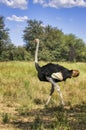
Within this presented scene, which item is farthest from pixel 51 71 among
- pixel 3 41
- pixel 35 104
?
pixel 3 41

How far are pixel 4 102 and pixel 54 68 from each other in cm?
154

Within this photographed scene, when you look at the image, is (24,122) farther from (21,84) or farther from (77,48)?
(77,48)

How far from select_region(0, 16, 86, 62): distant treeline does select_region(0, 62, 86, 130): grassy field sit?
54.2 metres

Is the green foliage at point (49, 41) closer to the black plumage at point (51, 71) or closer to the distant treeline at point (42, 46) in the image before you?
the distant treeline at point (42, 46)

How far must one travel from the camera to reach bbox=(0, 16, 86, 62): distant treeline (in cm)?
7238

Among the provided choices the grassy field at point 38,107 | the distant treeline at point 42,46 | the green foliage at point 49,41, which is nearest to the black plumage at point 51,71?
the grassy field at point 38,107

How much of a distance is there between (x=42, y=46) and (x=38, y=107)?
228 ft

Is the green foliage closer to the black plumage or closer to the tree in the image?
the tree

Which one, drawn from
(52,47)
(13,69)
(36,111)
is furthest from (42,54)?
(36,111)

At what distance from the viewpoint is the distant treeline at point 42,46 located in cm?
7238

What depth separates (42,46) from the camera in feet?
260

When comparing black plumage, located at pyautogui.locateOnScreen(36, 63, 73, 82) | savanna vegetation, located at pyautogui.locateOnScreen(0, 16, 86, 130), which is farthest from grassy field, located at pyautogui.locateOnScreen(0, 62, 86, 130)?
black plumage, located at pyautogui.locateOnScreen(36, 63, 73, 82)

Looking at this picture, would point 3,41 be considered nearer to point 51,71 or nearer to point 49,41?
point 49,41

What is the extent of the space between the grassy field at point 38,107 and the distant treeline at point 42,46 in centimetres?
5415
